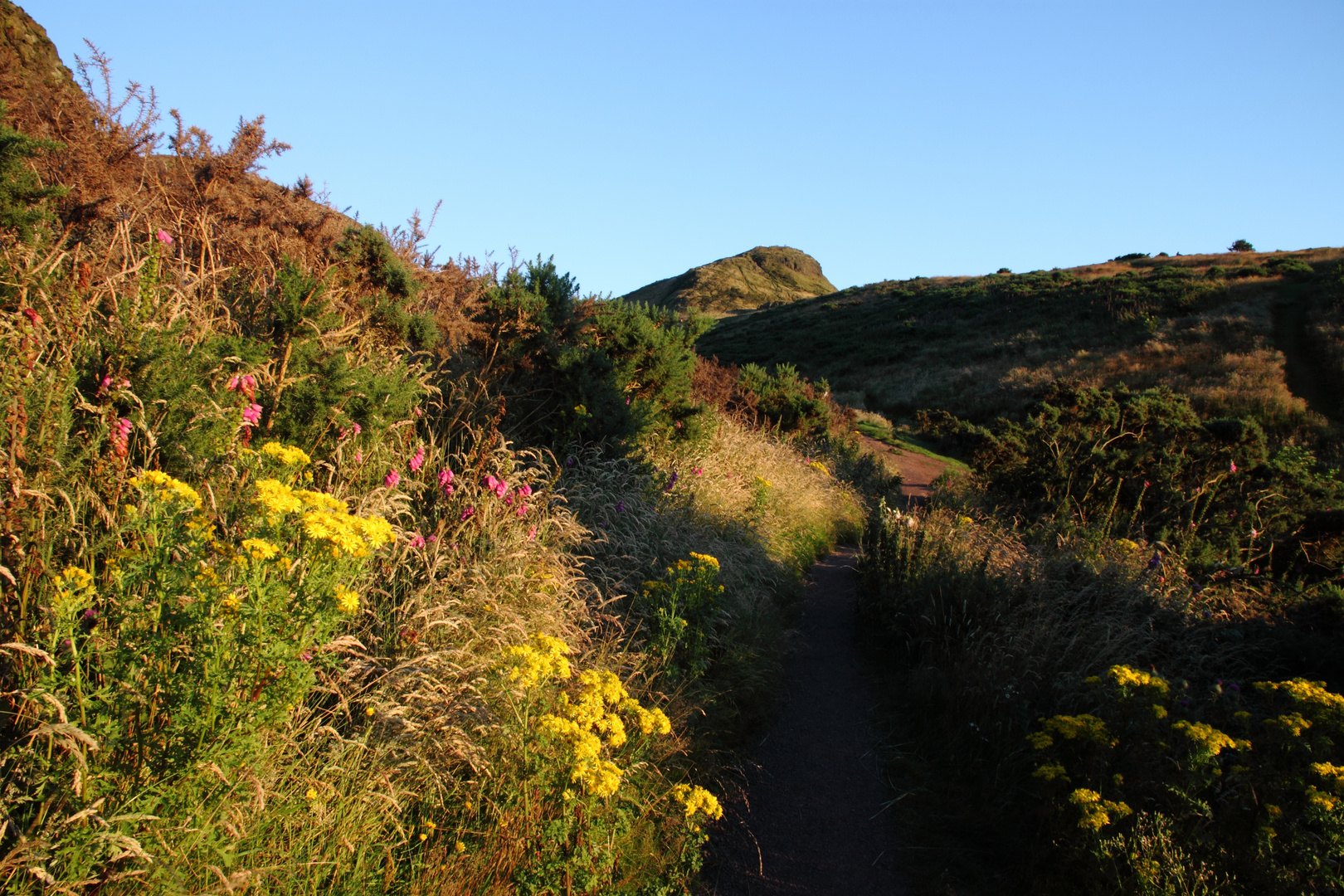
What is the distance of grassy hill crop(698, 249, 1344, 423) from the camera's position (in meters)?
24.1

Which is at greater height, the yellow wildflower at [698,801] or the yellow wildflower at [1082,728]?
the yellow wildflower at [698,801]

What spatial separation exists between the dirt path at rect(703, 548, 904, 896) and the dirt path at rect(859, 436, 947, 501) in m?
7.36

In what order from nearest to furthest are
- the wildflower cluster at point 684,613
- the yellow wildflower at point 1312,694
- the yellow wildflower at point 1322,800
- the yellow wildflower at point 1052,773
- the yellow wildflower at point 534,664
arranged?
the yellow wildflower at point 1322,800
the yellow wildflower at point 534,664
the yellow wildflower at point 1312,694
the yellow wildflower at point 1052,773
the wildflower cluster at point 684,613

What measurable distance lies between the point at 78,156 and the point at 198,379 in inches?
106

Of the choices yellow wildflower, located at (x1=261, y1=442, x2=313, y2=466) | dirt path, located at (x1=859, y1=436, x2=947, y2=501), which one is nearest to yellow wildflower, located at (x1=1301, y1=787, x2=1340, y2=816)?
yellow wildflower, located at (x1=261, y1=442, x2=313, y2=466)

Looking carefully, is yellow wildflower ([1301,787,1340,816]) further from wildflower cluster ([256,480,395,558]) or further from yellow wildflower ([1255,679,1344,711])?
wildflower cluster ([256,480,395,558])

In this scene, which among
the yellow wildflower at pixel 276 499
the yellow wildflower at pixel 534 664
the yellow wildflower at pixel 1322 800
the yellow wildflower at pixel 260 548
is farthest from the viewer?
the yellow wildflower at pixel 534 664

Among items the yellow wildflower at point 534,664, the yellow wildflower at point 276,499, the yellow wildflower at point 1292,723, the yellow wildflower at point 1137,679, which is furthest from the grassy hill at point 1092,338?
the yellow wildflower at point 276,499

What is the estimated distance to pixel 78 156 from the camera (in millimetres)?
4473

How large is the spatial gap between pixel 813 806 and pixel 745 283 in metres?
94.3

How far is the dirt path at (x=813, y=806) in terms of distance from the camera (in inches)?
122

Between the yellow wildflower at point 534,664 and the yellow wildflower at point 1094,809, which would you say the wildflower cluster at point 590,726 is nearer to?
the yellow wildflower at point 534,664

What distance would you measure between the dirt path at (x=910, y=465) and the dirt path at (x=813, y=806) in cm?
736

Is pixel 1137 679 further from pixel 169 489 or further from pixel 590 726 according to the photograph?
pixel 169 489
